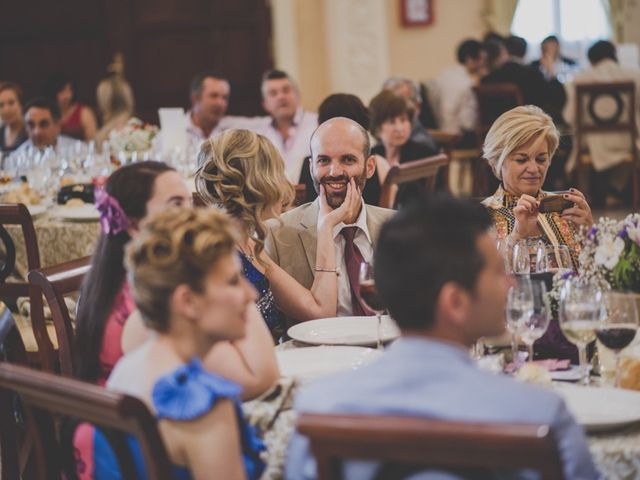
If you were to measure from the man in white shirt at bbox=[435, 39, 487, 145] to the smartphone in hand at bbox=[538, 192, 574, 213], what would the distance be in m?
6.26

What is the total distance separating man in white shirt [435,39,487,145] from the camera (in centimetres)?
939

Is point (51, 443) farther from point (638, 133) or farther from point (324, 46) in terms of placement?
point (324, 46)

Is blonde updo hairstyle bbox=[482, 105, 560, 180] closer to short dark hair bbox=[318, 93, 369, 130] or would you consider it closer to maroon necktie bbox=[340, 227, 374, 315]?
maroon necktie bbox=[340, 227, 374, 315]

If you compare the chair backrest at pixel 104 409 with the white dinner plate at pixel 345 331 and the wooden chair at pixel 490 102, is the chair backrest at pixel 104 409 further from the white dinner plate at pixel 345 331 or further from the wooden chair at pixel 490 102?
the wooden chair at pixel 490 102

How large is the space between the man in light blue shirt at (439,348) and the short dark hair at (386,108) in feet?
12.2

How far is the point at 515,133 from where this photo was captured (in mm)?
3334

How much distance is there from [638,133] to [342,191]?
5765 millimetres

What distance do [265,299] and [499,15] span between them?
8.54 m

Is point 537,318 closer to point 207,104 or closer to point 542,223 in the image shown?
point 542,223

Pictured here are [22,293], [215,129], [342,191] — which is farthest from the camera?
[215,129]

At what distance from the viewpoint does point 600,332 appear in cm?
210

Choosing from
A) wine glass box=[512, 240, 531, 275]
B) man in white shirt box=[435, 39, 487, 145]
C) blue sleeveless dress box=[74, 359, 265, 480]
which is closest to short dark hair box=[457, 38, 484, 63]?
man in white shirt box=[435, 39, 487, 145]

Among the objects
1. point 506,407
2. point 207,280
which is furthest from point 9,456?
point 506,407

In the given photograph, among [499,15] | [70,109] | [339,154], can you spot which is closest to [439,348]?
[339,154]
